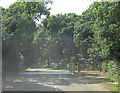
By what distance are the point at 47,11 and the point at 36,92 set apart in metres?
10.6

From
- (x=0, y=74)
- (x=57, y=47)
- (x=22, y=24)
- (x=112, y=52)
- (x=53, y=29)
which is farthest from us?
(x=57, y=47)

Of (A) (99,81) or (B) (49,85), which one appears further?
(A) (99,81)

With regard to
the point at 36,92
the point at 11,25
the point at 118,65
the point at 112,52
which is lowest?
the point at 36,92

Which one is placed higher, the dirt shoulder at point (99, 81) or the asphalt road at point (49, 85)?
the asphalt road at point (49, 85)

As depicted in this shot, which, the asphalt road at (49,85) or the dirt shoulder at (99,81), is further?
the dirt shoulder at (99,81)

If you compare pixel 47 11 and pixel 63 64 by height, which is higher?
pixel 47 11

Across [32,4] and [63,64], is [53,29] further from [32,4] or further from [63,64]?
[32,4]

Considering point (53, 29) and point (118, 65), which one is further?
point (53, 29)

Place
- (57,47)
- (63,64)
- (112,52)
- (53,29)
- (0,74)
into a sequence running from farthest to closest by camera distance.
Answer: (63,64) → (57,47) → (53,29) → (0,74) → (112,52)

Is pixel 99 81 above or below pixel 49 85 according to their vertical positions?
below

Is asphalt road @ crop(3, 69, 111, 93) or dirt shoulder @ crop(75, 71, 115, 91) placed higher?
asphalt road @ crop(3, 69, 111, 93)

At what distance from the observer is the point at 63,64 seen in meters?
46.4

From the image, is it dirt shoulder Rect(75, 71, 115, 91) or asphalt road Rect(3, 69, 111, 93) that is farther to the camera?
dirt shoulder Rect(75, 71, 115, 91)

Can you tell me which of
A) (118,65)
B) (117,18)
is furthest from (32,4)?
(118,65)
